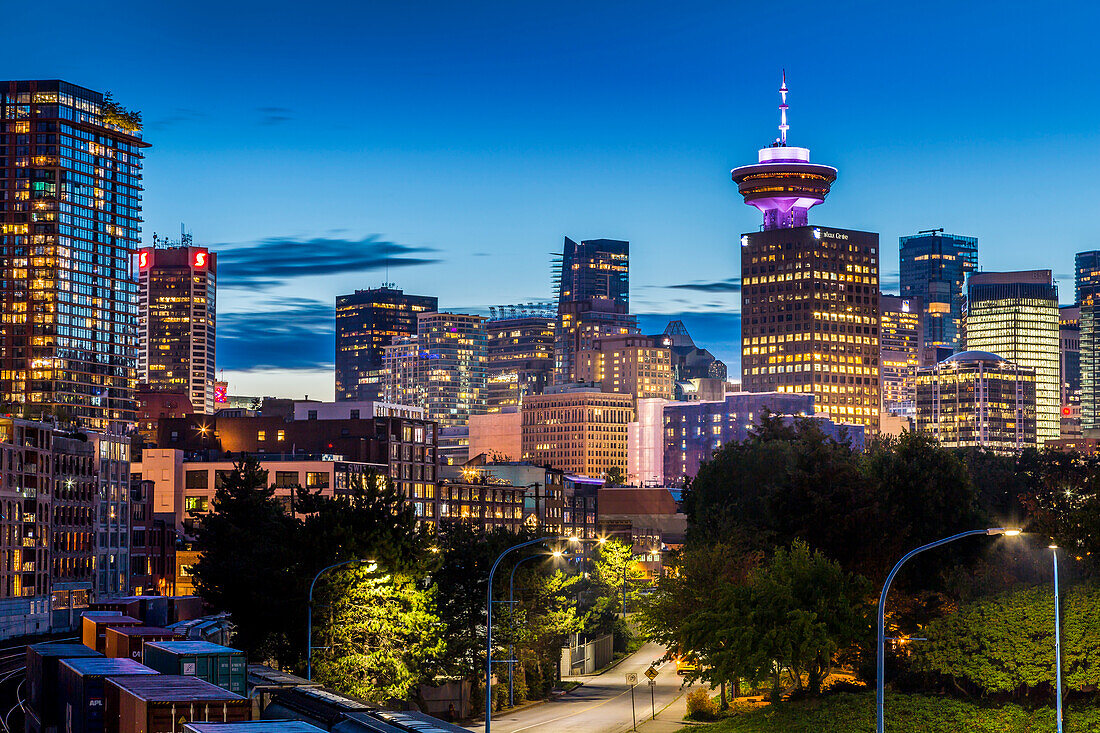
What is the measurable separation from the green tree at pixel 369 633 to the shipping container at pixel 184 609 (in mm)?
29085

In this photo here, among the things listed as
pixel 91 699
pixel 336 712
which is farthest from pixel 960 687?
pixel 91 699

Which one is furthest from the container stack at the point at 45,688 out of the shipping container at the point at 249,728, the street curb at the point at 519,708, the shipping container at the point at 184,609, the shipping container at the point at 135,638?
the shipping container at the point at 184,609

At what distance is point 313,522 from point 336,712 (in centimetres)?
4196

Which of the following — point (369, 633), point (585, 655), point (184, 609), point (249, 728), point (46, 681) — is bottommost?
point (585, 655)

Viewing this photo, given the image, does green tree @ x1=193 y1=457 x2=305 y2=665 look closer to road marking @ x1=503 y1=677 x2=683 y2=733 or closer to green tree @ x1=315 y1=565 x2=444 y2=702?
green tree @ x1=315 y1=565 x2=444 y2=702

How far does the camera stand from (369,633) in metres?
93.1

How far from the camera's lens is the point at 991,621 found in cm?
8794

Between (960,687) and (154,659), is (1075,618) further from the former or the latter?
(154,659)

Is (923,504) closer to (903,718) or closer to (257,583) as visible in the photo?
(903,718)

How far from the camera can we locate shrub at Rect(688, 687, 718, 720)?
97.4 meters

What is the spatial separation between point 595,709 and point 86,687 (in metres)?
50.6

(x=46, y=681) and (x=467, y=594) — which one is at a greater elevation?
(x=46, y=681)

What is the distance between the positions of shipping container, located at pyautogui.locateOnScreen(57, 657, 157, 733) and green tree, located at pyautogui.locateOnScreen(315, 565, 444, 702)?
27.8 metres

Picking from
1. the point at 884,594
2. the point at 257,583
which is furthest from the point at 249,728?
the point at 257,583
